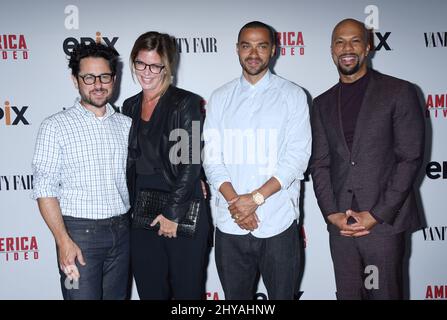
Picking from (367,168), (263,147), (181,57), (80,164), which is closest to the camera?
(80,164)

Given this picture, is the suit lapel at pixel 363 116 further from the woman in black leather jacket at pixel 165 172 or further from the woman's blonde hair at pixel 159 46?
the woman's blonde hair at pixel 159 46

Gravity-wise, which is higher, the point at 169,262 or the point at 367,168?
the point at 367,168

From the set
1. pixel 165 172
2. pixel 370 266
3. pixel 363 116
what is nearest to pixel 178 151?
pixel 165 172

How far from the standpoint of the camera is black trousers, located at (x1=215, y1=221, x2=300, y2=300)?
2477 millimetres

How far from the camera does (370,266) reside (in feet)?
8.00

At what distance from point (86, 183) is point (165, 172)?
1.37 ft

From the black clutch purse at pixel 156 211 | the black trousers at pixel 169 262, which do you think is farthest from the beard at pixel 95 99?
the black trousers at pixel 169 262

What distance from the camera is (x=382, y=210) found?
2377 millimetres

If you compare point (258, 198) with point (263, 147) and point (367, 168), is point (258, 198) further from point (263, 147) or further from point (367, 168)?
point (367, 168)

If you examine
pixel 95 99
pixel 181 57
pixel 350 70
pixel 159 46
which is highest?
pixel 181 57

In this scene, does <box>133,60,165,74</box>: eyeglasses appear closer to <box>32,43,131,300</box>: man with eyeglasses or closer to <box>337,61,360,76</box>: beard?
<box>32,43,131,300</box>: man with eyeglasses

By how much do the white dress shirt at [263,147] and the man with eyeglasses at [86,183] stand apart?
0.56 meters
